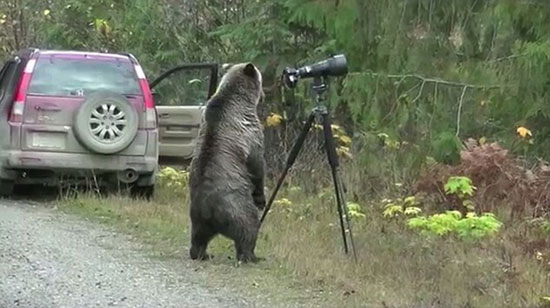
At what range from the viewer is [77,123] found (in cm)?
1408

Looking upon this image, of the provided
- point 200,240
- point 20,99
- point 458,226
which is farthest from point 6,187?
point 458,226

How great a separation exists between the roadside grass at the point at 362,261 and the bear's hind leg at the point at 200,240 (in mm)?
152

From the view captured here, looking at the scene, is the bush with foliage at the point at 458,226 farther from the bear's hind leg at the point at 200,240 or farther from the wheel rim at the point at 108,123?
the wheel rim at the point at 108,123

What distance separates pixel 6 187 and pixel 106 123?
1691mm

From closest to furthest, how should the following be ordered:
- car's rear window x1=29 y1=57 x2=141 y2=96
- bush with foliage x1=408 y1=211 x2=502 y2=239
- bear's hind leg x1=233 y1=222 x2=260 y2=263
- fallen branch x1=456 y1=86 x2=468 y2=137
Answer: bear's hind leg x1=233 y1=222 x2=260 y2=263, bush with foliage x1=408 y1=211 x2=502 y2=239, fallen branch x1=456 y1=86 x2=468 y2=137, car's rear window x1=29 y1=57 x2=141 y2=96

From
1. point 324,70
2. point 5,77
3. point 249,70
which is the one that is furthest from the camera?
point 5,77

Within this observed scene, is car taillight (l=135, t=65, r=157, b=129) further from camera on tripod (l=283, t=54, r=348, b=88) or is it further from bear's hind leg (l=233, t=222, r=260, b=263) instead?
bear's hind leg (l=233, t=222, r=260, b=263)

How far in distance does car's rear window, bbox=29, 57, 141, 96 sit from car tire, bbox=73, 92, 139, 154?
0.35 m

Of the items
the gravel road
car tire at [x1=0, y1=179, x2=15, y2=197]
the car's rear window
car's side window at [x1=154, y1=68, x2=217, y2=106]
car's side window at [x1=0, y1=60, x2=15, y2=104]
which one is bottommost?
car tire at [x1=0, y1=179, x2=15, y2=197]

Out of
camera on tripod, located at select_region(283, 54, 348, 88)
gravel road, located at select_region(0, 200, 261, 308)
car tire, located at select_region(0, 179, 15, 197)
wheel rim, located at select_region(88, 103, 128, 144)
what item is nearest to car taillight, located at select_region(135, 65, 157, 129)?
wheel rim, located at select_region(88, 103, 128, 144)

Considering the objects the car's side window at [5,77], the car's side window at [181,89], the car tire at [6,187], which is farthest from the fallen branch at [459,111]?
the car's side window at [181,89]

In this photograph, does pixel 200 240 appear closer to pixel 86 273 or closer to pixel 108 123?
pixel 86 273

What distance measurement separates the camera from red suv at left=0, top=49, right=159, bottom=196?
46.5 ft

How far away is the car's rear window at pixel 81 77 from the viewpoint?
14398mm
